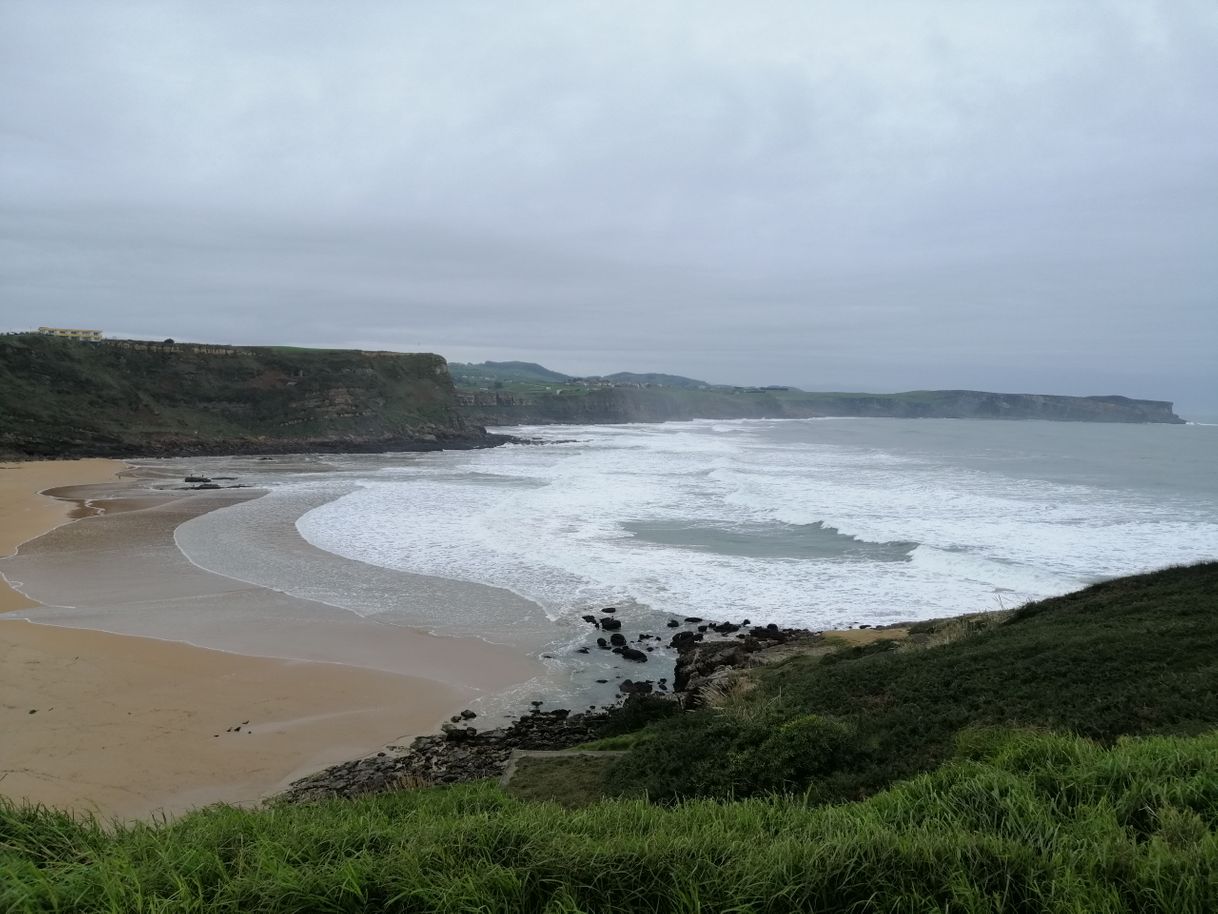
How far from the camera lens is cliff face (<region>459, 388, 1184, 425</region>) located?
4392 inches

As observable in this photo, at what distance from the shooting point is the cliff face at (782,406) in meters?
112

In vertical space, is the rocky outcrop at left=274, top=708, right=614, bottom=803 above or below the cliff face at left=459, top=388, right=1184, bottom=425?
below

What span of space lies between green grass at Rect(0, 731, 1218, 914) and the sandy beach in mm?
4251

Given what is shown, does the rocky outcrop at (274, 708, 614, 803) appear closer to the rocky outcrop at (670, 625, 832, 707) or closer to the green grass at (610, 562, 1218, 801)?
the rocky outcrop at (670, 625, 832, 707)

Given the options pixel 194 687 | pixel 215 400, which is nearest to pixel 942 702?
pixel 194 687

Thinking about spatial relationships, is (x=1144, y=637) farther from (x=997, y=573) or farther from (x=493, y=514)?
(x=493, y=514)

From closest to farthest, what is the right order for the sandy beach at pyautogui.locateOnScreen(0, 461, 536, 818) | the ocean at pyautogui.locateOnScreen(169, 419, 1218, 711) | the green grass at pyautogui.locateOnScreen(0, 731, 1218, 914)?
the green grass at pyautogui.locateOnScreen(0, 731, 1218, 914), the sandy beach at pyautogui.locateOnScreen(0, 461, 536, 818), the ocean at pyautogui.locateOnScreen(169, 419, 1218, 711)

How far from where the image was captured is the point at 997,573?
742 inches

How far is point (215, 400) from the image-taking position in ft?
214

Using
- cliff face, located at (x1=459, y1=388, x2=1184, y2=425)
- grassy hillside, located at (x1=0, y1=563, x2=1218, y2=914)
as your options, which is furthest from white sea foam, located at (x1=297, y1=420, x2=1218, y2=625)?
cliff face, located at (x1=459, y1=388, x2=1184, y2=425)

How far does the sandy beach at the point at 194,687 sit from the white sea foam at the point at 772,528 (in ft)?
14.2

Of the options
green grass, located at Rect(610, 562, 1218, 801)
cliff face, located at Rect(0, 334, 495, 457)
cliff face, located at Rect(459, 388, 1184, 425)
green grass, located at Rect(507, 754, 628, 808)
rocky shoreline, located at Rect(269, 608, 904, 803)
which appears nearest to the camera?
green grass, located at Rect(610, 562, 1218, 801)

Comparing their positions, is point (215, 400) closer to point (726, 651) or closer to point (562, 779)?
point (726, 651)

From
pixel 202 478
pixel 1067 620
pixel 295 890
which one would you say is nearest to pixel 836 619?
pixel 1067 620
